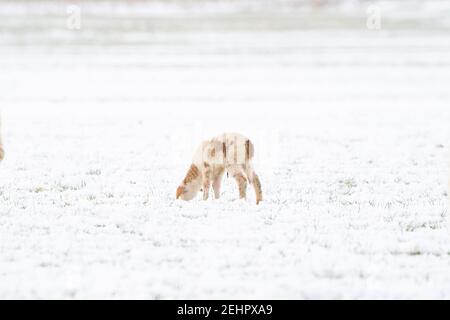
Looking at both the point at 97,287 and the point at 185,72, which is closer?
the point at 97,287

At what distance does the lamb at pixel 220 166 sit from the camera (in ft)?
30.6

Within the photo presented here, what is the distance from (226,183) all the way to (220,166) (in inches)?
66.5

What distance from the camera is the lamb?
934 cm

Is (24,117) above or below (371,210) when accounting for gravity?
above

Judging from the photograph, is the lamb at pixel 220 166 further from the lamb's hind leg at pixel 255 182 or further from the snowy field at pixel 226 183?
the snowy field at pixel 226 183

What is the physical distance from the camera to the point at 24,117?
20156 millimetres

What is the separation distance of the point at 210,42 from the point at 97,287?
42452 millimetres

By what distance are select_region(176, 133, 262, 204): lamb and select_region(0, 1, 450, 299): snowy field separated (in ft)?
0.80

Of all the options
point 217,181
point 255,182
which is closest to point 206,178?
point 217,181

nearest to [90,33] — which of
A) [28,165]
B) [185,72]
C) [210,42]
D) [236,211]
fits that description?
[210,42]

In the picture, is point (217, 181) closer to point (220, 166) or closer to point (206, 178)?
point (206, 178)

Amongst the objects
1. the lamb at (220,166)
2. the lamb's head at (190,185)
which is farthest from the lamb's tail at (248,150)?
the lamb's head at (190,185)

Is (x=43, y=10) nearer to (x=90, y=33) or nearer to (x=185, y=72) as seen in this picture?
(x=90, y=33)

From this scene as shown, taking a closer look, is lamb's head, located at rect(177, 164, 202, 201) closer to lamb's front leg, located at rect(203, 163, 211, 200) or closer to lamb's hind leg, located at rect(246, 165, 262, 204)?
lamb's front leg, located at rect(203, 163, 211, 200)
